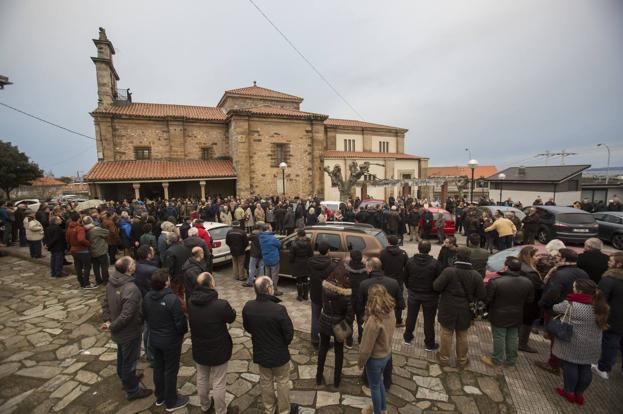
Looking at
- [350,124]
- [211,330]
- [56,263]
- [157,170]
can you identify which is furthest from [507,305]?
[350,124]

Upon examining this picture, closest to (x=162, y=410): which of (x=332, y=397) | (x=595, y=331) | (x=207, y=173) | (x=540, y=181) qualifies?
(x=332, y=397)

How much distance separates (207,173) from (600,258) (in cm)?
2115

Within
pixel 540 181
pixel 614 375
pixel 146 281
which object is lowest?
pixel 614 375

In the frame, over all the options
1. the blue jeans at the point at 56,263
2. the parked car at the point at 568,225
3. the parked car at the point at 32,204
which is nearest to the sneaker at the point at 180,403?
the blue jeans at the point at 56,263

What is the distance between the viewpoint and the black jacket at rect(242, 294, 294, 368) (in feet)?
9.50

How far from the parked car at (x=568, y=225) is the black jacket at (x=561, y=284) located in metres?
8.89

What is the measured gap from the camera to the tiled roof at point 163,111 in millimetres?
20844

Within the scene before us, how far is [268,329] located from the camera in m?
2.91

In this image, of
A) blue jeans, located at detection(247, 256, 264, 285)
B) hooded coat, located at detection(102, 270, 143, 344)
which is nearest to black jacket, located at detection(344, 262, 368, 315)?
hooded coat, located at detection(102, 270, 143, 344)

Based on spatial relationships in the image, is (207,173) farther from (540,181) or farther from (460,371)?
(540,181)

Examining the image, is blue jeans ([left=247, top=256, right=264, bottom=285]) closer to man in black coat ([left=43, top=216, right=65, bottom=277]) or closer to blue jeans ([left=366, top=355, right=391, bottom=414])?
blue jeans ([left=366, top=355, right=391, bottom=414])

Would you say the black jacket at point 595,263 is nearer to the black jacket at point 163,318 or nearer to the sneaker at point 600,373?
the sneaker at point 600,373

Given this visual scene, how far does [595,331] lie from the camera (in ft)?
10.8

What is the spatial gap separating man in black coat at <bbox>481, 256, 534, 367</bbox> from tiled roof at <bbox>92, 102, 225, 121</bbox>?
924 inches
